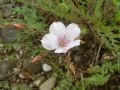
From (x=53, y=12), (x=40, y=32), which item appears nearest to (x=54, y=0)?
(x=53, y=12)

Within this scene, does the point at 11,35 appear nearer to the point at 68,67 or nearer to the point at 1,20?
the point at 1,20

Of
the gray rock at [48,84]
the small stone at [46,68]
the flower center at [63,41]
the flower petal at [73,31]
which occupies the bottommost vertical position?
the gray rock at [48,84]

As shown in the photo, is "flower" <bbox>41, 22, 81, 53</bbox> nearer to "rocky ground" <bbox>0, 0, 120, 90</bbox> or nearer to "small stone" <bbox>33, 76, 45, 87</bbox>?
"rocky ground" <bbox>0, 0, 120, 90</bbox>

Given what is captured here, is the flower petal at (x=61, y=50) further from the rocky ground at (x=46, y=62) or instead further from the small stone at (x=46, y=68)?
the small stone at (x=46, y=68)

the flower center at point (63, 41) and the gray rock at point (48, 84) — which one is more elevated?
the flower center at point (63, 41)

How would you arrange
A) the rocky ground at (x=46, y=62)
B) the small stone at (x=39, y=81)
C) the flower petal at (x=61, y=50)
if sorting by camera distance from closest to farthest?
the flower petal at (x=61, y=50) → the rocky ground at (x=46, y=62) → the small stone at (x=39, y=81)

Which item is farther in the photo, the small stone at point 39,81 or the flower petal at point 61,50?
the small stone at point 39,81

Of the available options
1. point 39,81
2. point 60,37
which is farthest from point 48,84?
point 60,37

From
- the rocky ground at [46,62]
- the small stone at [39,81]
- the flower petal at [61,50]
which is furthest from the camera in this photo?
the small stone at [39,81]

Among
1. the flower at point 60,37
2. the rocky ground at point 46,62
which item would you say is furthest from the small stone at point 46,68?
the flower at point 60,37

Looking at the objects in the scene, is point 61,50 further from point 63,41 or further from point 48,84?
point 48,84
